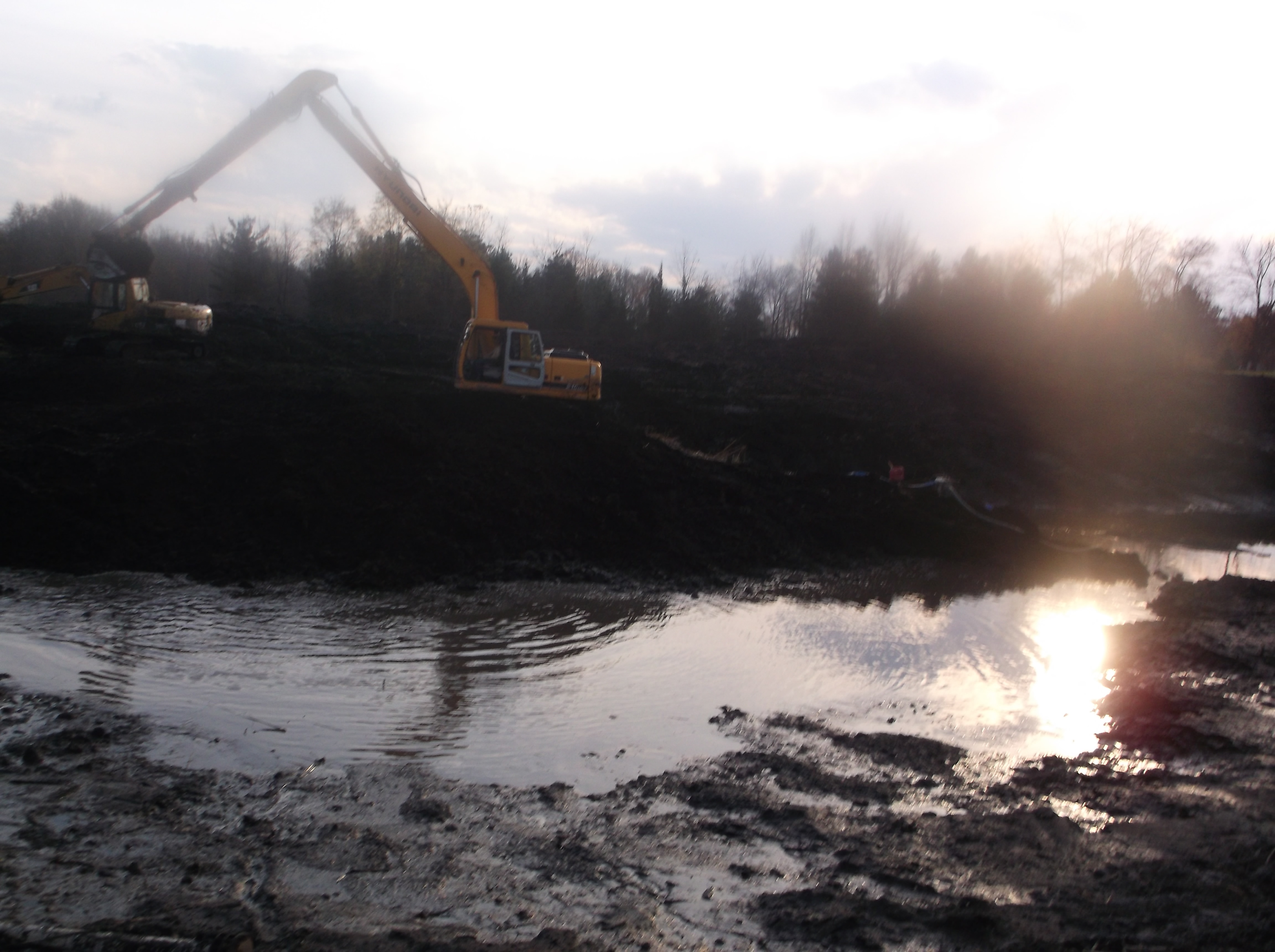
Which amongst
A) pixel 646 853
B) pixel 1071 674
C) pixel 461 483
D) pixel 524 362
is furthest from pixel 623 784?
pixel 524 362

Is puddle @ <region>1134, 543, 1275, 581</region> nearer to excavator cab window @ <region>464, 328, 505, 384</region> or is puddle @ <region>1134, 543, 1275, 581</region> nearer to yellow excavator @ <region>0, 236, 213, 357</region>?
excavator cab window @ <region>464, 328, 505, 384</region>

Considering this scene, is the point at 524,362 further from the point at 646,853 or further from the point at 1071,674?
the point at 646,853

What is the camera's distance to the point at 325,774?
6039mm

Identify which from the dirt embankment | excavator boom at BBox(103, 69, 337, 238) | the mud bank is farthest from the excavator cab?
the mud bank

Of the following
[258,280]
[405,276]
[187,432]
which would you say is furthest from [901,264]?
[187,432]

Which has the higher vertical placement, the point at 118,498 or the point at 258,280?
the point at 258,280

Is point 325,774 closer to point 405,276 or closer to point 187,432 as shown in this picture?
point 187,432

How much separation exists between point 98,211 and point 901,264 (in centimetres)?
6586

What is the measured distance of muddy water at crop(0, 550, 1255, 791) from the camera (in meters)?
6.90

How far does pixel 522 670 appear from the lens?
8898 mm

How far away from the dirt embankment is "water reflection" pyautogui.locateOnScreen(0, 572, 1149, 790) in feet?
3.60

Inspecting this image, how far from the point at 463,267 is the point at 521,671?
12.5m

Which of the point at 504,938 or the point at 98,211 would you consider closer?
the point at 504,938

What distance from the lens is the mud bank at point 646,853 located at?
169 inches
